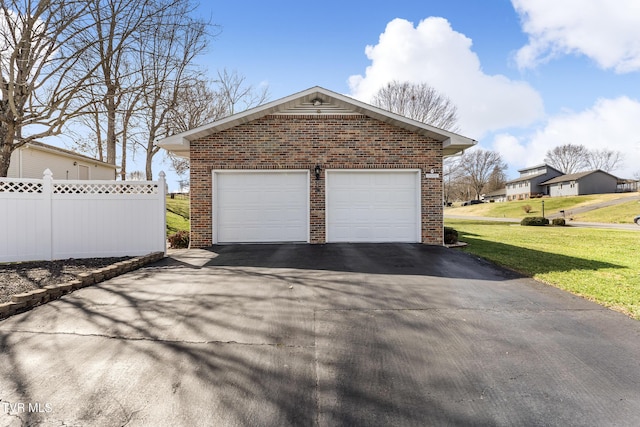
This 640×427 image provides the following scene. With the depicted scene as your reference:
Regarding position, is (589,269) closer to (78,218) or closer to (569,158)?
(78,218)

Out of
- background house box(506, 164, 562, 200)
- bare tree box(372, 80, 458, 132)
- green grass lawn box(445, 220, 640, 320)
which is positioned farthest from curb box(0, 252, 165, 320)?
background house box(506, 164, 562, 200)

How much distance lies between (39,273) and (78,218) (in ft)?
6.29

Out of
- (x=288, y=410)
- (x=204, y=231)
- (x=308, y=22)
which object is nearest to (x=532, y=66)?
(x=308, y=22)

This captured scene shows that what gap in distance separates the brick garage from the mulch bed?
2.99 meters

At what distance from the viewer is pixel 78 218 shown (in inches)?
294

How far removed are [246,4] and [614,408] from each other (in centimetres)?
1313

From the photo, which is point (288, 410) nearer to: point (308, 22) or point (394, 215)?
point (394, 215)

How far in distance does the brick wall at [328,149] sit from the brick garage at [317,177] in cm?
3

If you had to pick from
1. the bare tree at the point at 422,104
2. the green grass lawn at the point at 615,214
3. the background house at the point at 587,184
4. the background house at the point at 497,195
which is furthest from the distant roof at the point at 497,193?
the bare tree at the point at 422,104

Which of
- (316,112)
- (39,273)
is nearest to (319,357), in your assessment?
(39,273)

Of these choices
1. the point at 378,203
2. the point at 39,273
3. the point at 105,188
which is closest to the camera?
the point at 39,273

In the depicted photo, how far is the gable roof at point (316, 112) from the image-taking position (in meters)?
9.20

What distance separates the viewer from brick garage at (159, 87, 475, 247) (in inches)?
375

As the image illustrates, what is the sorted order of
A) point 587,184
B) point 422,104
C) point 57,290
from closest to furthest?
point 57,290
point 422,104
point 587,184
